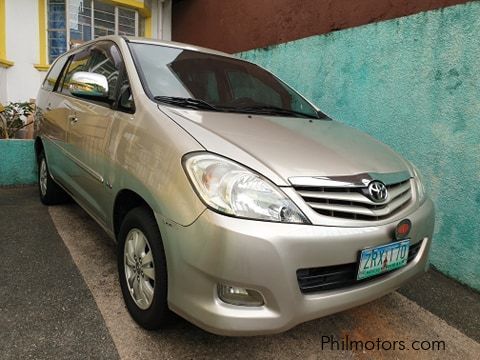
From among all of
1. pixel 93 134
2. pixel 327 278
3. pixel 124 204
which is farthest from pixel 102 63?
pixel 327 278

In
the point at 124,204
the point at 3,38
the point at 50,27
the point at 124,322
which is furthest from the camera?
the point at 50,27

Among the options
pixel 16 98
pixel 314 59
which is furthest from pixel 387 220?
pixel 16 98

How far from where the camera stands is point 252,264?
1479 mm

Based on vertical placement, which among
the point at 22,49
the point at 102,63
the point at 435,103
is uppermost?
the point at 22,49

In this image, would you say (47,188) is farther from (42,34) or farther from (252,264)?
(42,34)

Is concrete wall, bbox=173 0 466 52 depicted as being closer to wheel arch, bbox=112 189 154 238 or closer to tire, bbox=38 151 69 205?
wheel arch, bbox=112 189 154 238

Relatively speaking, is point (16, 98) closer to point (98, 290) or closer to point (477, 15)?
point (98, 290)

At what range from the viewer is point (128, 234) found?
6.72ft

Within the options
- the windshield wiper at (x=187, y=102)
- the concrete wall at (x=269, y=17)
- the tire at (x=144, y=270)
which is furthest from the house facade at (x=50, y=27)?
the tire at (x=144, y=270)

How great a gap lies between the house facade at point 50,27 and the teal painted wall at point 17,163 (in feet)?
7.48

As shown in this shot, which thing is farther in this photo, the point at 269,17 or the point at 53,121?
the point at 269,17

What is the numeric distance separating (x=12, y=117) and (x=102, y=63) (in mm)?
3019

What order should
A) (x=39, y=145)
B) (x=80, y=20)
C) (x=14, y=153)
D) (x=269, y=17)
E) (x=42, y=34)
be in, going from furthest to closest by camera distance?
(x=80, y=20) → (x=42, y=34) → (x=269, y=17) → (x=14, y=153) → (x=39, y=145)

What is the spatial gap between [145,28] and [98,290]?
6.87 metres
